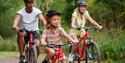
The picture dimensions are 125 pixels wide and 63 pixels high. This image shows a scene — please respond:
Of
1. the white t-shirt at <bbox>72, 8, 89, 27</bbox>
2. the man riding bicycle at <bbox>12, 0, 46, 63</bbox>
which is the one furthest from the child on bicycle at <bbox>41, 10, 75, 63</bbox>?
the white t-shirt at <bbox>72, 8, 89, 27</bbox>

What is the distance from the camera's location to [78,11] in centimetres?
1202

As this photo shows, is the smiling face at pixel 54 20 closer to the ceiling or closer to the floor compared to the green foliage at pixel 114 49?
closer to the ceiling

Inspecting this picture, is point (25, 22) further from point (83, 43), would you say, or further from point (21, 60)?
point (83, 43)

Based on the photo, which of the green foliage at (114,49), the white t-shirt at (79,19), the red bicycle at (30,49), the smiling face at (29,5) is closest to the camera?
the red bicycle at (30,49)

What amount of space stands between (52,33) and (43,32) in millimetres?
186

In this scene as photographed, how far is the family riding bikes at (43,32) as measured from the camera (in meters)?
8.83

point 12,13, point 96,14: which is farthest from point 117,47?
point 12,13

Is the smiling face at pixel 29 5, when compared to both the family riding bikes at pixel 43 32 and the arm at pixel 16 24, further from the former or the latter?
the arm at pixel 16 24

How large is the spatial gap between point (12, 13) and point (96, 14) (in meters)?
24.0

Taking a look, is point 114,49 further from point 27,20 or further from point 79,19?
point 27,20

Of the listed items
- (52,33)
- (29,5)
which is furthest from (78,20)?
(52,33)

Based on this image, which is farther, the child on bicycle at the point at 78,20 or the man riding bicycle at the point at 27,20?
the child on bicycle at the point at 78,20

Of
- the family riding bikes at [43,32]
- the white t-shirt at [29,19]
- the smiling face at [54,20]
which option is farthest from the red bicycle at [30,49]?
the smiling face at [54,20]

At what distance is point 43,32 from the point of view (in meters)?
9.07
